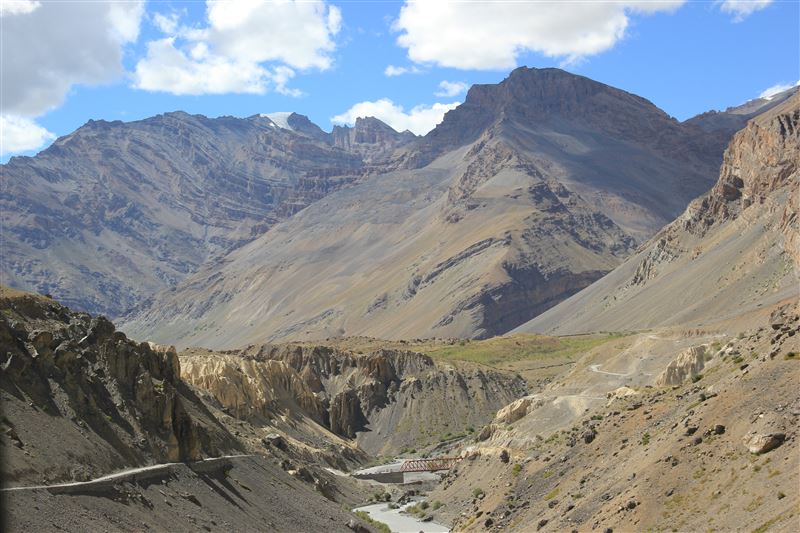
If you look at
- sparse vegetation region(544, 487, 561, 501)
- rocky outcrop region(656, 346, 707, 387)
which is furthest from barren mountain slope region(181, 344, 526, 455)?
sparse vegetation region(544, 487, 561, 501)

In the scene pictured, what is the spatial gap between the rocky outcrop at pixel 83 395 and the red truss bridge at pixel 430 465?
48.8 m

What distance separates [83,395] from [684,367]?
4717 cm

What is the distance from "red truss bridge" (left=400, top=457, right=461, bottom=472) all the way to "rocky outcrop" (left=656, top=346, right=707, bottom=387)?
3703cm

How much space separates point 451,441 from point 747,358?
88954mm

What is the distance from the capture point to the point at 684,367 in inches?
3465

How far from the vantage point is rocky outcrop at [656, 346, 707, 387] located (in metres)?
86.7

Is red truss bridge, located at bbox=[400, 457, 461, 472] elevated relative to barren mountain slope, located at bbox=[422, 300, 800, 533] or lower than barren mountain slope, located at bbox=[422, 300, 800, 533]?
lower

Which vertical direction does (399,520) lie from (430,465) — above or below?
above

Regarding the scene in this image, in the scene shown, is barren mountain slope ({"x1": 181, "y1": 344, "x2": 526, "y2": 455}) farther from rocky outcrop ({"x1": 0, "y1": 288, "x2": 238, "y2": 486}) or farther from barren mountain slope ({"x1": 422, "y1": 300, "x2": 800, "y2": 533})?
rocky outcrop ({"x1": 0, "y1": 288, "x2": 238, "y2": 486})

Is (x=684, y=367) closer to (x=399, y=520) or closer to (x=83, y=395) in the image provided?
(x=399, y=520)

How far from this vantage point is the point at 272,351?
636 ft

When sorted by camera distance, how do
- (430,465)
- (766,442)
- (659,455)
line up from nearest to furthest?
(766,442), (659,455), (430,465)

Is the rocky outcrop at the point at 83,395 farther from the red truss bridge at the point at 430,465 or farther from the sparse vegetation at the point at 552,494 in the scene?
the red truss bridge at the point at 430,465

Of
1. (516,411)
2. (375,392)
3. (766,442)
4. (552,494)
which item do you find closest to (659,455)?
(766,442)
